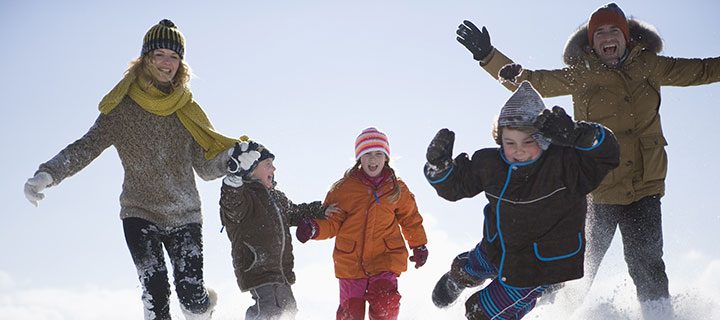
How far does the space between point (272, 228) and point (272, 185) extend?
452mm

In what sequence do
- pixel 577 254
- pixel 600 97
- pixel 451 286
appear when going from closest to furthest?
pixel 577 254
pixel 451 286
pixel 600 97

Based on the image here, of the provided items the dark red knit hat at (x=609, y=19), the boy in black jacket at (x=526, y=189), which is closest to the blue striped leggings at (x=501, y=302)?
the boy in black jacket at (x=526, y=189)

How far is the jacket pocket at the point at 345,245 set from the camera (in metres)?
6.73

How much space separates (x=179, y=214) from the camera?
609cm

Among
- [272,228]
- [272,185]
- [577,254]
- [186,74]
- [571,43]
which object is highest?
[186,74]

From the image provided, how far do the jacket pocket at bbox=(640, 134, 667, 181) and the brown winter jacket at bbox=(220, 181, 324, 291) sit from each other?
302 centimetres

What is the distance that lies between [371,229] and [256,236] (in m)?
1.05

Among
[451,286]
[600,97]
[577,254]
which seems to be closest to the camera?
[577,254]

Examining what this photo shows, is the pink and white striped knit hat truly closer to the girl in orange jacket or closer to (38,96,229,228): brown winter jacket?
the girl in orange jacket

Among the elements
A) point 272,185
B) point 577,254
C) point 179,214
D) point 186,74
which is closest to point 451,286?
point 577,254

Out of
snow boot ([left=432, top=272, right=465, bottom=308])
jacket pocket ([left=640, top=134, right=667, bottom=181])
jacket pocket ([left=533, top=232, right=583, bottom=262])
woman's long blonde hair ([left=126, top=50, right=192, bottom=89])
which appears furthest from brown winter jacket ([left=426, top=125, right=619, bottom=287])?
woman's long blonde hair ([left=126, top=50, right=192, bottom=89])

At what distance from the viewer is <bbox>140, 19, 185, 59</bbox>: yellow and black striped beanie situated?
6348 millimetres

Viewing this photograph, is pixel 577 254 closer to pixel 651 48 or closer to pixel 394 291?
pixel 394 291

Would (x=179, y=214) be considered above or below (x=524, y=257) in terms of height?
above
